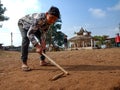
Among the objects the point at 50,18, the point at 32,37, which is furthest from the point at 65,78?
the point at 50,18

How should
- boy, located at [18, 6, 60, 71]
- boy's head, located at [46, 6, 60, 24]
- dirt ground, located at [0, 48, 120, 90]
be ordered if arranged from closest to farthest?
1. dirt ground, located at [0, 48, 120, 90]
2. boy's head, located at [46, 6, 60, 24]
3. boy, located at [18, 6, 60, 71]

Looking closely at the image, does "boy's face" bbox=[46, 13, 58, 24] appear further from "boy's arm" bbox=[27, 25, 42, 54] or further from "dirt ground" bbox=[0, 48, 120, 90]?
"dirt ground" bbox=[0, 48, 120, 90]

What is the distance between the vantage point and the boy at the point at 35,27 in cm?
521

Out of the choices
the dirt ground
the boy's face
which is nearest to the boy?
the boy's face

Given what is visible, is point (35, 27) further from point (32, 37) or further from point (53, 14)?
point (53, 14)

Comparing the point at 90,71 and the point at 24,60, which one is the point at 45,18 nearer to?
the point at 24,60

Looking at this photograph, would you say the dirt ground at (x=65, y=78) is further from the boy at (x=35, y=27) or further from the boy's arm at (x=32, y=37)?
the boy's arm at (x=32, y=37)

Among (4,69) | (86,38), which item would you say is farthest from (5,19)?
(4,69)

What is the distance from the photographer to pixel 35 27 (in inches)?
209

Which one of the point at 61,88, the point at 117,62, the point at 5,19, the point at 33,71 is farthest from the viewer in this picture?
the point at 5,19

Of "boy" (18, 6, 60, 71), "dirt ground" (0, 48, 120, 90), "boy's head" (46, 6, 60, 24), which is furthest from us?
"boy" (18, 6, 60, 71)

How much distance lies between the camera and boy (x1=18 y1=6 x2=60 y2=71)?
17.1ft

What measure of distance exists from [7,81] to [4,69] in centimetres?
96

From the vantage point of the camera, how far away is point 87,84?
423 centimetres
